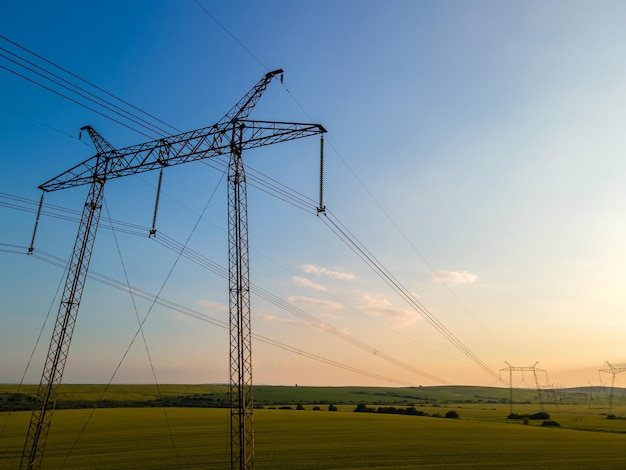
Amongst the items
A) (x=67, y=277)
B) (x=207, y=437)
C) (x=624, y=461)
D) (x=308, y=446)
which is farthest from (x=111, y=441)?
(x=624, y=461)

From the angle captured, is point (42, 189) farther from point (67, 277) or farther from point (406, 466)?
point (406, 466)

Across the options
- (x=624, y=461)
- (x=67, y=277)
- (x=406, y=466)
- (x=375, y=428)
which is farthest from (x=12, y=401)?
(x=624, y=461)

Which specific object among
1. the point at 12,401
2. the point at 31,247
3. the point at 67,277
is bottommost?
the point at 12,401

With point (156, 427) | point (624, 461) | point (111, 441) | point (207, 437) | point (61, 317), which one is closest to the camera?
point (61, 317)

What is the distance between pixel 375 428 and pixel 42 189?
60.6 m

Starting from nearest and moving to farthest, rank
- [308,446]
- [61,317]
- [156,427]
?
[61,317] < [308,446] < [156,427]

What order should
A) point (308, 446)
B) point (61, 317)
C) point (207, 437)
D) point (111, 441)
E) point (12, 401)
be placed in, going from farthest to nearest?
point (12, 401), point (207, 437), point (111, 441), point (308, 446), point (61, 317)

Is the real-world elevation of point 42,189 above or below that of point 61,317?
above

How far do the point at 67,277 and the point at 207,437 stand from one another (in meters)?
34.3

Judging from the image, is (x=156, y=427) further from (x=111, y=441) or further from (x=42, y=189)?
(x=42, y=189)

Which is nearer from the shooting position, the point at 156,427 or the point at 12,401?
the point at 156,427

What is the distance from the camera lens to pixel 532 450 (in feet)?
181

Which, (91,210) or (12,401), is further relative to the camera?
(12,401)

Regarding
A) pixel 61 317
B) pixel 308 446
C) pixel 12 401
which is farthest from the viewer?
pixel 12 401
